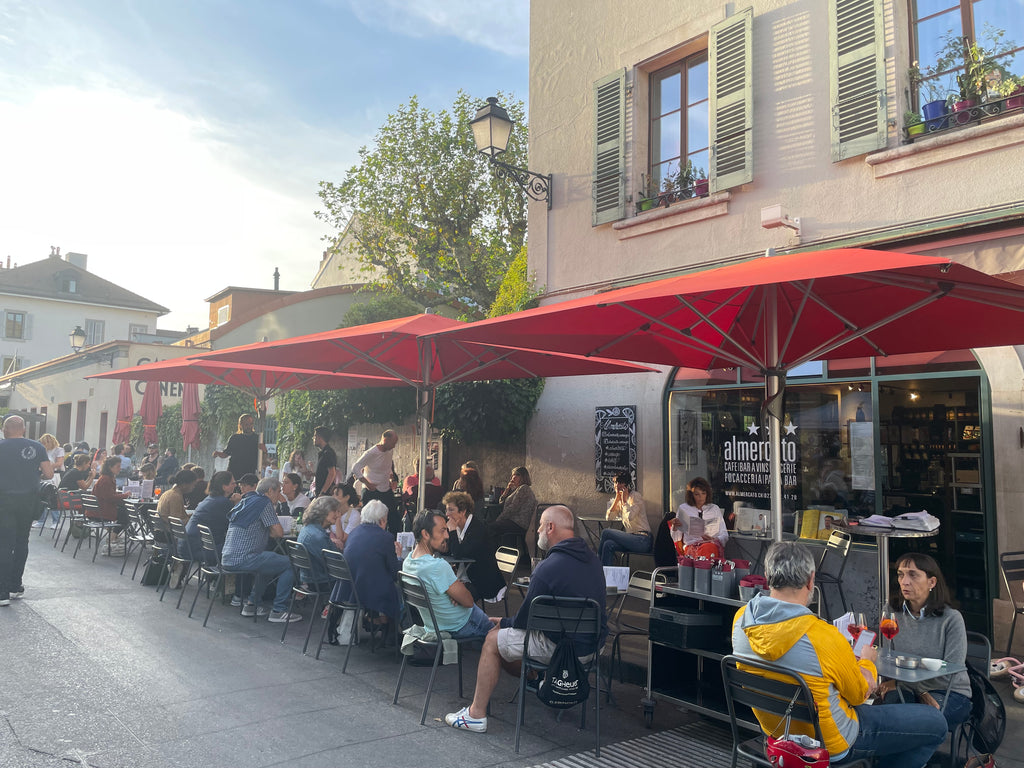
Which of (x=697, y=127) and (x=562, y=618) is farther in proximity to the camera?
(x=697, y=127)

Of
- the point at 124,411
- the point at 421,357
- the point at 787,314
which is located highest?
the point at 787,314

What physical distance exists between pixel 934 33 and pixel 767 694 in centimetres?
698

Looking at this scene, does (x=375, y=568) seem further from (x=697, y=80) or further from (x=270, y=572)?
(x=697, y=80)

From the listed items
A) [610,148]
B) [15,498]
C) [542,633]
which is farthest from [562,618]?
[610,148]

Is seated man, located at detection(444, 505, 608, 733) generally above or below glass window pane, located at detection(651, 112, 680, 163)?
below

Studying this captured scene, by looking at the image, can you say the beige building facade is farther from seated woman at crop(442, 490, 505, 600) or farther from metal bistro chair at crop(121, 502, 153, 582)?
metal bistro chair at crop(121, 502, 153, 582)

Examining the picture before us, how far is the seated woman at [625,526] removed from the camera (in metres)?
8.72

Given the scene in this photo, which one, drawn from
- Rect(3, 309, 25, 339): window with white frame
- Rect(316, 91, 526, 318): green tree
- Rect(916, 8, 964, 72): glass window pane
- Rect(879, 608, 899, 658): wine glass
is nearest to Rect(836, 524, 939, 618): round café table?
Rect(879, 608, 899, 658): wine glass

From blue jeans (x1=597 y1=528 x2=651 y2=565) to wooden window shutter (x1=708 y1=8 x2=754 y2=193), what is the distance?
4.10 meters

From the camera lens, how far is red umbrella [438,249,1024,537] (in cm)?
407

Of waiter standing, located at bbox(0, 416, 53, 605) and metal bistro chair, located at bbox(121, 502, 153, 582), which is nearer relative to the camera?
waiter standing, located at bbox(0, 416, 53, 605)

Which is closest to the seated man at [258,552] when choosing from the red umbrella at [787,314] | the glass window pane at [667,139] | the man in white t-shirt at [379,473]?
the man in white t-shirt at [379,473]

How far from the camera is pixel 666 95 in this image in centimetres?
1016

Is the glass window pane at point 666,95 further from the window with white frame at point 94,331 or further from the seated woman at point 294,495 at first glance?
the window with white frame at point 94,331
